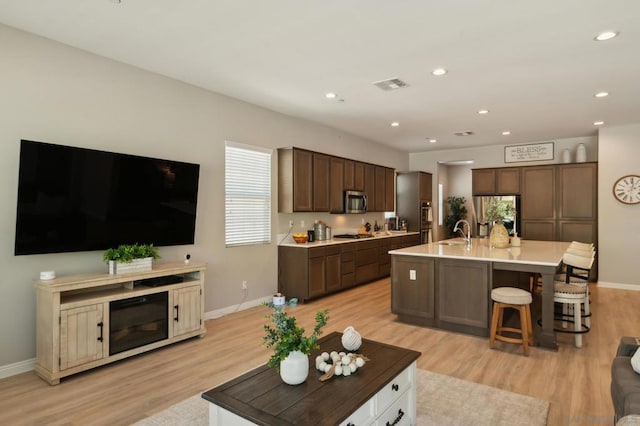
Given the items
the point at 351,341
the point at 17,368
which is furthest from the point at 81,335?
the point at 351,341

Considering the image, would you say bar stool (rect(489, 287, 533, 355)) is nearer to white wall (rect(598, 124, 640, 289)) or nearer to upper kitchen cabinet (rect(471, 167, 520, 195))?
white wall (rect(598, 124, 640, 289))

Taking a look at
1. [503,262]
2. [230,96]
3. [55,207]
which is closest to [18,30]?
[55,207]

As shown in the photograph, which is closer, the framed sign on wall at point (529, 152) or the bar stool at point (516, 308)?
the bar stool at point (516, 308)

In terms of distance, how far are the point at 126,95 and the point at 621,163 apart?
7.90 metres

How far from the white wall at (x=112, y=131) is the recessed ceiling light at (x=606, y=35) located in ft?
13.0

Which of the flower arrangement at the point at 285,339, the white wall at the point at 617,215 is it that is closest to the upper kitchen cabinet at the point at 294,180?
the flower arrangement at the point at 285,339

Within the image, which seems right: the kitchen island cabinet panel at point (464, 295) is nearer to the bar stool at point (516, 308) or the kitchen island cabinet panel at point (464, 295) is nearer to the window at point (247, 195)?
the bar stool at point (516, 308)

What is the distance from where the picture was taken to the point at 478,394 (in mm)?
2773

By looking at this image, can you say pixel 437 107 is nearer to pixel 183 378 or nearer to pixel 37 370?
pixel 183 378

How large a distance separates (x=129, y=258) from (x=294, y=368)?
93.4 inches

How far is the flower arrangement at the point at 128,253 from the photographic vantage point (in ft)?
11.3

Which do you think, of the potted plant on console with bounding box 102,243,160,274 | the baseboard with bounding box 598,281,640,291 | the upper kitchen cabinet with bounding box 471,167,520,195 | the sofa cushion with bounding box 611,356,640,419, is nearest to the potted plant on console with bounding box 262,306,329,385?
the sofa cushion with bounding box 611,356,640,419

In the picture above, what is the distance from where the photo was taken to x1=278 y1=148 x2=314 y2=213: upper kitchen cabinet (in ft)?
18.4

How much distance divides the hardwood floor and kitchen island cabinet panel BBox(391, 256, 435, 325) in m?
0.19
